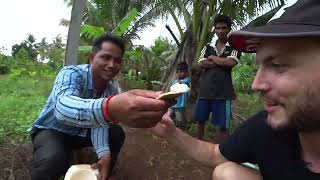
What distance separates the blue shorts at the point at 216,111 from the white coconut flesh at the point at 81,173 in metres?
2.12

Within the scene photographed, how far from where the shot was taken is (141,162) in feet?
13.5

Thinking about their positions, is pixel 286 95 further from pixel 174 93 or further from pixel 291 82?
pixel 174 93

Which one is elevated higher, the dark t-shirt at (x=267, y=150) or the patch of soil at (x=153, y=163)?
the dark t-shirt at (x=267, y=150)

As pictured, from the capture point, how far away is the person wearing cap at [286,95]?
133 cm

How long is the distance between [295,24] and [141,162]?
300 cm

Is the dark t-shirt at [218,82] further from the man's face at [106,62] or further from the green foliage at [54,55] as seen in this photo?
the green foliage at [54,55]

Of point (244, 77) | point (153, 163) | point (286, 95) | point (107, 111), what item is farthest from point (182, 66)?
point (244, 77)

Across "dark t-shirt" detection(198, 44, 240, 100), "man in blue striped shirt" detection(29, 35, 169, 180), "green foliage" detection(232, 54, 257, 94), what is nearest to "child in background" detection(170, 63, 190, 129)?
"dark t-shirt" detection(198, 44, 240, 100)

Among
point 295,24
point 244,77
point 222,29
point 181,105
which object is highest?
point 222,29

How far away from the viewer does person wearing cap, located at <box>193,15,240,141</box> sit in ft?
14.5

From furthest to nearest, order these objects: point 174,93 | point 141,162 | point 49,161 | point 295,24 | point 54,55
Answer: point 54,55 < point 141,162 < point 49,161 < point 174,93 < point 295,24

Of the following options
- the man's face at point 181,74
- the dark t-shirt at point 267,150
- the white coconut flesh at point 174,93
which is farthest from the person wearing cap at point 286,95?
the man's face at point 181,74

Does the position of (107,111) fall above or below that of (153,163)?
above

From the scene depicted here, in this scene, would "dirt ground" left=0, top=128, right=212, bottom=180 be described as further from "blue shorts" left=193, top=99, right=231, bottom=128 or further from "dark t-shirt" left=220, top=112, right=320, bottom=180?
"dark t-shirt" left=220, top=112, right=320, bottom=180
